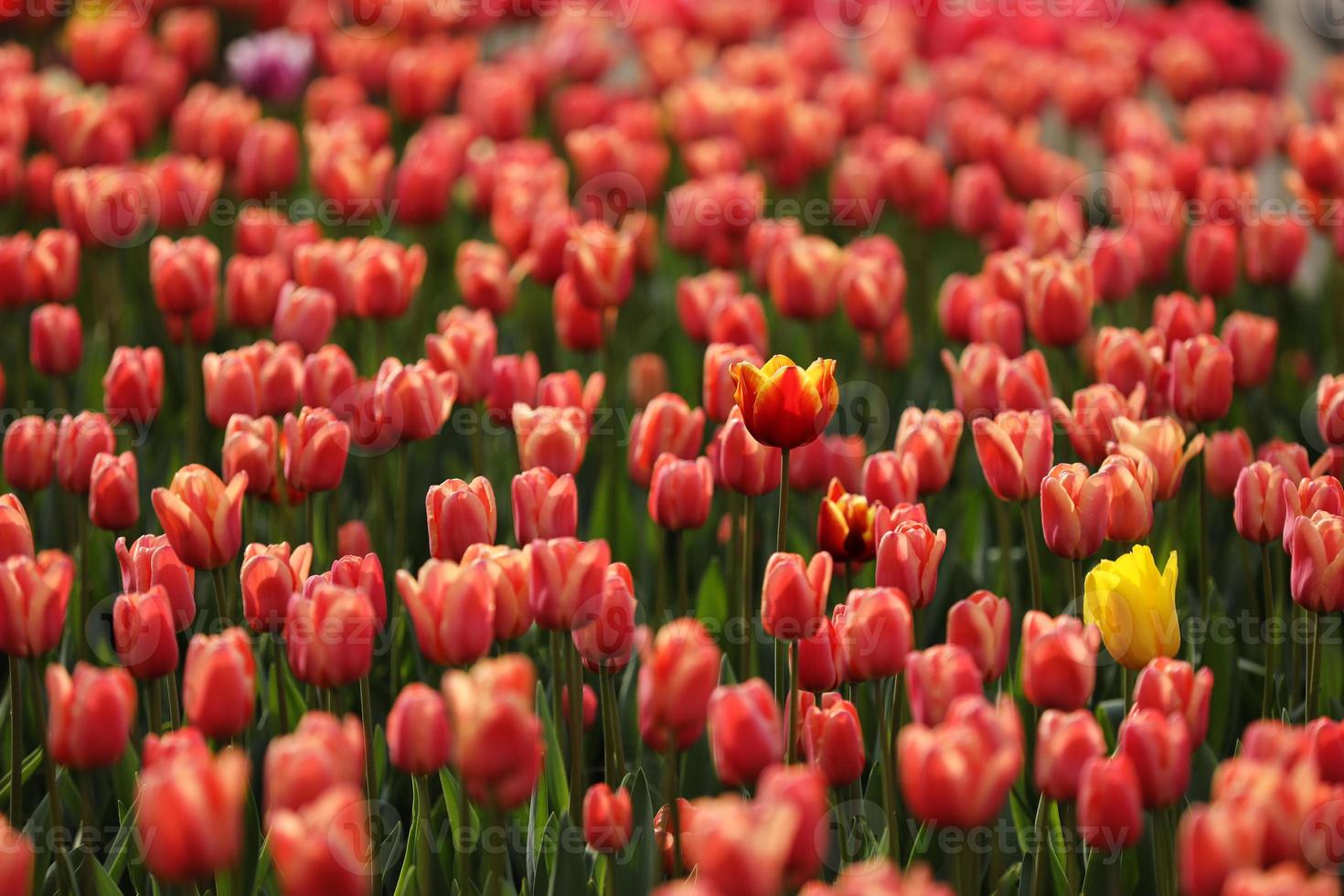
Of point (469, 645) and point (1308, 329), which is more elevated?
point (469, 645)

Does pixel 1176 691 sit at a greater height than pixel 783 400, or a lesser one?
lesser

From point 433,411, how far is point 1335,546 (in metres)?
1.38

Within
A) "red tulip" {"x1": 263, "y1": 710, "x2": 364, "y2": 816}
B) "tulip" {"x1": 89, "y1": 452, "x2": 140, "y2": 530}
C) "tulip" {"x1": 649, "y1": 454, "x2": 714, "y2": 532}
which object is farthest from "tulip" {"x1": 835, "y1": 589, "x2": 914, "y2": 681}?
"tulip" {"x1": 89, "y1": 452, "x2": 140, "y2": 530}

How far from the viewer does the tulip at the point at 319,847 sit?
1.33 meters

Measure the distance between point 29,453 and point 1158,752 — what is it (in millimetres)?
1892

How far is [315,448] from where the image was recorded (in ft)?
7.87

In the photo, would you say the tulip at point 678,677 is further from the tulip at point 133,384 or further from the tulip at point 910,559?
the tulip at point 133,384

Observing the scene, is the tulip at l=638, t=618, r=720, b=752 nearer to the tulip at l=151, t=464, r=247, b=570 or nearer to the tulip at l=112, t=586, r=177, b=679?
the tulip at l=112, t=586, r=177, b=679

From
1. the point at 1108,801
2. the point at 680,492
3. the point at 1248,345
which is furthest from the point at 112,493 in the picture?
the point at 1248,345

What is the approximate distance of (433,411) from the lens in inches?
101

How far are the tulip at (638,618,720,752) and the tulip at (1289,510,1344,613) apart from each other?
2.91 feet

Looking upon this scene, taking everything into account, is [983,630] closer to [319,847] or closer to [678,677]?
[678,677]

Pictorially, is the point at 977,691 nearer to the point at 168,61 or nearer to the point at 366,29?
the point at 168,61

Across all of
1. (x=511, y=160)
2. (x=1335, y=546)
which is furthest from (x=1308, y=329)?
(x=1335, y=546)
